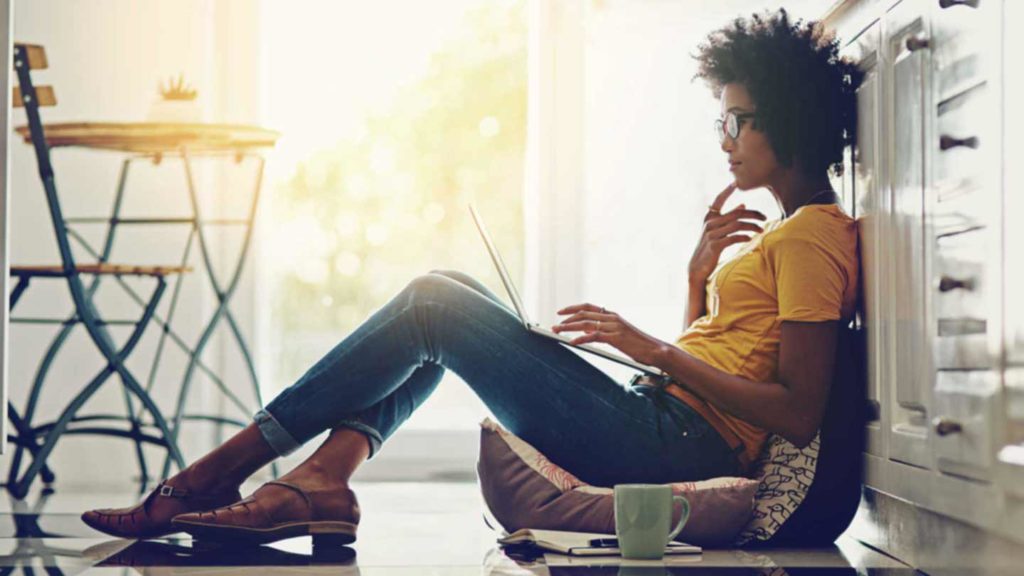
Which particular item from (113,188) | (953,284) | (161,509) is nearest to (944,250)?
(953,284)

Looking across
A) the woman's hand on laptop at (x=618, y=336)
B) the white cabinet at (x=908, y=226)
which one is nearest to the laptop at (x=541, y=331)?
the woman's hand on laptop at (x=618, y=336)

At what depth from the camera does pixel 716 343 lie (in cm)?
233

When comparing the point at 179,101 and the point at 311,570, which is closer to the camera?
the point at 311,570

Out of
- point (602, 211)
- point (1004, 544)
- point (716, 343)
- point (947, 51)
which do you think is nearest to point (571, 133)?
point (602, 211)

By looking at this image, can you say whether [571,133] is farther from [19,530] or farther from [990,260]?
[990,260]

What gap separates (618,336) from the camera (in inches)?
87.7

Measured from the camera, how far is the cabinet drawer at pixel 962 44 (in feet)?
5.59

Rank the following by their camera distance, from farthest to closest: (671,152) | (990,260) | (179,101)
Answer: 1. (671,152)
2. (179,101)
3. (990,260)

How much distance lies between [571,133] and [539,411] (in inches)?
80.9

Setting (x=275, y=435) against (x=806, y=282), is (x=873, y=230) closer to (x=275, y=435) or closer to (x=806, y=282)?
(x=806, y=282)

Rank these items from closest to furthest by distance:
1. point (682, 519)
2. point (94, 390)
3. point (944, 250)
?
point (944, 250)
point (682, 519)
point (94, 390)

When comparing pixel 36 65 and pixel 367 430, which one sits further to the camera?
pixel 36 65

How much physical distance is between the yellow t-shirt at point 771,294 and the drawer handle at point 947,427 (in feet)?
1.11

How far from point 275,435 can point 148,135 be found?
4.92 ft
